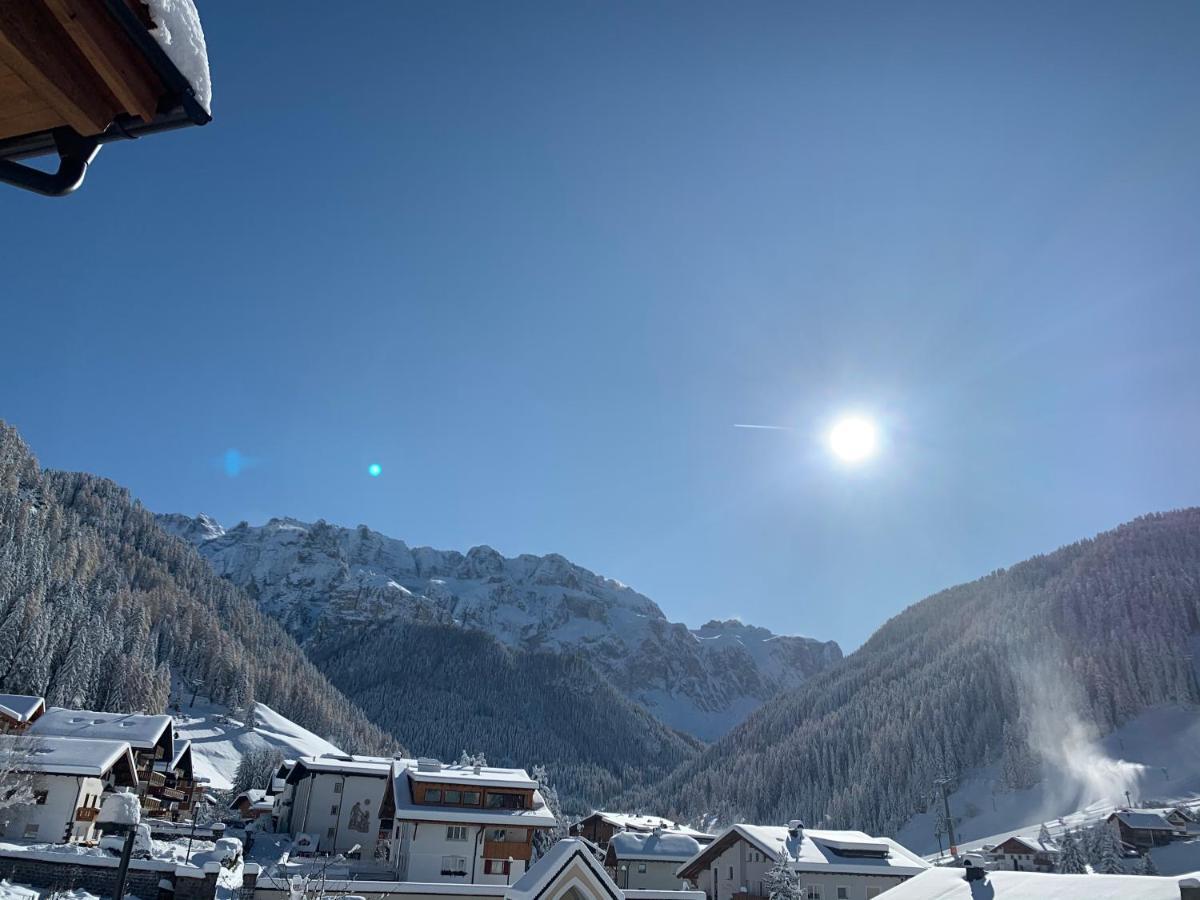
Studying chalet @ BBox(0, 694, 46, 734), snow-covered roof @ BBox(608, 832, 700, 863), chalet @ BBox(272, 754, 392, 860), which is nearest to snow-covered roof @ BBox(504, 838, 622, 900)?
snow-covered roof @ BBox(608, 832, 700, 863)

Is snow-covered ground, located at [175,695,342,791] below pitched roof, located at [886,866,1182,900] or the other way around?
the other way around

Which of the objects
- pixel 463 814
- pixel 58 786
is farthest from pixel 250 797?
pixel 463 814

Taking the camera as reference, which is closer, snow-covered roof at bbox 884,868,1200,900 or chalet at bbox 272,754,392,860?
snow-covered roof at bbox 884,868,1200,900

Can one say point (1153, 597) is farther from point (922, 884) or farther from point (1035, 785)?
point (922, 884)

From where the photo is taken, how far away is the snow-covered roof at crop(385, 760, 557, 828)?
4144cm

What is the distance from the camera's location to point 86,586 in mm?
132250

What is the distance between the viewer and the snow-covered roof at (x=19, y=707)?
46.0m

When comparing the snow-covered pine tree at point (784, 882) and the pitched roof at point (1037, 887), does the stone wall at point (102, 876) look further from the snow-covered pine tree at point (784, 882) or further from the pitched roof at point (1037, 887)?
the snow-covered pine tree at point (784, 882)

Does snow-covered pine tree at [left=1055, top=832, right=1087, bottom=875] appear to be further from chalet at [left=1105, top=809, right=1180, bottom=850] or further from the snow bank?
the snow bank

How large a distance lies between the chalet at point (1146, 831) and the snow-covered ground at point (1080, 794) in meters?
9.60

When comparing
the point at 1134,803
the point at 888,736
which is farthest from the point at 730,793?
the point at 1134,803

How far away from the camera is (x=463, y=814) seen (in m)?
42.0

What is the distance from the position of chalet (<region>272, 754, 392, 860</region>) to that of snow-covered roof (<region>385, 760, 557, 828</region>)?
14.6 meters

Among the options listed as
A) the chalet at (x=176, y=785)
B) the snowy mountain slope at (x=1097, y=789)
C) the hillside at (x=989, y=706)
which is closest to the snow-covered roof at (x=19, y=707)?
the chalet at (x=176, y=785)
